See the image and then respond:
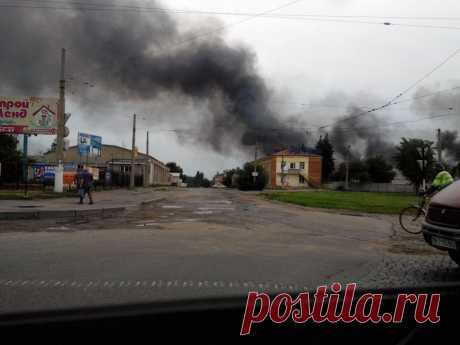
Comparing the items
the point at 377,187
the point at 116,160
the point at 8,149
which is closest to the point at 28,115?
the point at 8,149

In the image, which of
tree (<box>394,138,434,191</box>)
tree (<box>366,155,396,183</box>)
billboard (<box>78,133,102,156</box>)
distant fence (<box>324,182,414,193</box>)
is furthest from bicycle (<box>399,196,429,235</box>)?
tree (<box>366,155,396,183</box>)

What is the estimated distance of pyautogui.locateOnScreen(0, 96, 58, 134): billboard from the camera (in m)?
27.2

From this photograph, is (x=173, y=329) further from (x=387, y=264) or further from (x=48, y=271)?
(x=387, y=264)

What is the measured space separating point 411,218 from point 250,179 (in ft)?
168

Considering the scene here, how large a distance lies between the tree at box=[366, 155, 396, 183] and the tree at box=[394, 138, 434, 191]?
43.0ft

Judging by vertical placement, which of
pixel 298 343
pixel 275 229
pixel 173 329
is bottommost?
pixel 275 229

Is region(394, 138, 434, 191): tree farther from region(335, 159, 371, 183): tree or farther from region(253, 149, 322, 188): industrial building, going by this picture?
region(253, 149, 322, 188): industrial building

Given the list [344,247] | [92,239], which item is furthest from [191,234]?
[344,247]

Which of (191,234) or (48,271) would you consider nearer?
(48,271)

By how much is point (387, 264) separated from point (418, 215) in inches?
209

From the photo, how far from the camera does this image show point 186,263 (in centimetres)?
607

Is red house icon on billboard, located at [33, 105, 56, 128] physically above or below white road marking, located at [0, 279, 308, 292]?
above

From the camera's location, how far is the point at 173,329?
1476 millimetres

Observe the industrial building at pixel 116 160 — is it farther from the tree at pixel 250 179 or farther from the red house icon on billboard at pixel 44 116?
the red house icon on billboard at pixel 44 116
